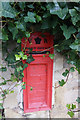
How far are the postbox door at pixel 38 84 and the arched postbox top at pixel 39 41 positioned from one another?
11 centimetres

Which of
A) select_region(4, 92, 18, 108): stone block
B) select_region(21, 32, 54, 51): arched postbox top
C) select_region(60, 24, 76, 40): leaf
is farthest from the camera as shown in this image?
select_region(4, 92, 18, 108): stone block

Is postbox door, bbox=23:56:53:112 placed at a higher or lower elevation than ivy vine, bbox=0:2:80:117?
lower

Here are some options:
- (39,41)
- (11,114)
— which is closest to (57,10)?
(39,41)

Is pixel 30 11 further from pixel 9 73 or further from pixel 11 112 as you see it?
pixel 11 112

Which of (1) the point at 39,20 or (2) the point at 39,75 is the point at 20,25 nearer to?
A: (1) the point at 39,20

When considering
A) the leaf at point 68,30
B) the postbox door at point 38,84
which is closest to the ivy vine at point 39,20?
the leaf at point 68,30

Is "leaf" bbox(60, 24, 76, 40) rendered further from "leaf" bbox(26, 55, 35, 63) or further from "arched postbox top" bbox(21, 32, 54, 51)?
"leaf" bbox(26, 55, 35, 63)

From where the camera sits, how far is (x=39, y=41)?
0.99 meters

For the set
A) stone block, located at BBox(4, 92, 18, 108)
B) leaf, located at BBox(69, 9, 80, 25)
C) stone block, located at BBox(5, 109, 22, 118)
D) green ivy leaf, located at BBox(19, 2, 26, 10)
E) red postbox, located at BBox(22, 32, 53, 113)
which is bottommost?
stone block, located at BBox(5, 109, 22, 118)

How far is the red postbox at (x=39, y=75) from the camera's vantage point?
980 mm

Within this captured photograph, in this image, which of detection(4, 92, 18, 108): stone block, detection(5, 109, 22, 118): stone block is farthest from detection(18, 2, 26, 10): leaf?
detection(5, 109, 22, 118): stone block

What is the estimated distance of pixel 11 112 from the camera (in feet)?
3.76

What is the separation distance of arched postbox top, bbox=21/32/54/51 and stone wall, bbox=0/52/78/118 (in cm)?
16

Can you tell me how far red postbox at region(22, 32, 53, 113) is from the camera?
0.98m
